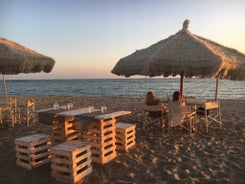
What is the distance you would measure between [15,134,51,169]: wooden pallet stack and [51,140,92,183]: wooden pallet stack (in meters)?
0.60

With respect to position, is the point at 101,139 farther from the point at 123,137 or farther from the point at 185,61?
the point at 185,61

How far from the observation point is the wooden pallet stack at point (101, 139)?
3916mm

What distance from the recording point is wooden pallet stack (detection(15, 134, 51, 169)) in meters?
3.76

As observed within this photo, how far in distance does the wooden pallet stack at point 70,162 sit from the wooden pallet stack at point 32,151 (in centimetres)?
60

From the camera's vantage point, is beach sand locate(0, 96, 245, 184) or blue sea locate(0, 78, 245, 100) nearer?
beach sand locate(0, 96, 245, 184)

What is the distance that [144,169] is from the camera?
3.78 m

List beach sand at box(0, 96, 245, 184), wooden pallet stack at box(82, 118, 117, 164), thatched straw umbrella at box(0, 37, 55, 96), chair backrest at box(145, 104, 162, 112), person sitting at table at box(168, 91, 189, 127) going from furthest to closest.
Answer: thatched straw umbrella at box(0, 37, 55, 96) < chair backrest at box(145, 104, 162, 112) < person sitting at table at box(168, 91, 189, 127) < wooden pallet stack at box(82, 118, 117, 164) < beach sand at box(0, 96, 245, 184)

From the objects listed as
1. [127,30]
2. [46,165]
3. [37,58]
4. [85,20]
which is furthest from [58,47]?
[46,165]

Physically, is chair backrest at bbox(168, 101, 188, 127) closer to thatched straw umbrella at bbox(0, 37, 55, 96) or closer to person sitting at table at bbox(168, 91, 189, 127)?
person sitting at table at bbox(168, 91, 189, 127)

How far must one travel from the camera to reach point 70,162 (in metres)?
3.23

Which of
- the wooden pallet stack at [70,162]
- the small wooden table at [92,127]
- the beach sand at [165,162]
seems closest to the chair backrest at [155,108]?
the beach sand at [165,162]

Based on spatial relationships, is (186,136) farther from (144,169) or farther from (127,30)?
(127,30)

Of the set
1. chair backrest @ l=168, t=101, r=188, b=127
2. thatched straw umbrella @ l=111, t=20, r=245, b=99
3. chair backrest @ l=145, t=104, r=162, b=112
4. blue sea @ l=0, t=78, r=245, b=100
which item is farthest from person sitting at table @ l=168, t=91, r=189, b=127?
blue sea @ l=0, t=78, r=245, b=100

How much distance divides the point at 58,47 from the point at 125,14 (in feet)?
34.1
